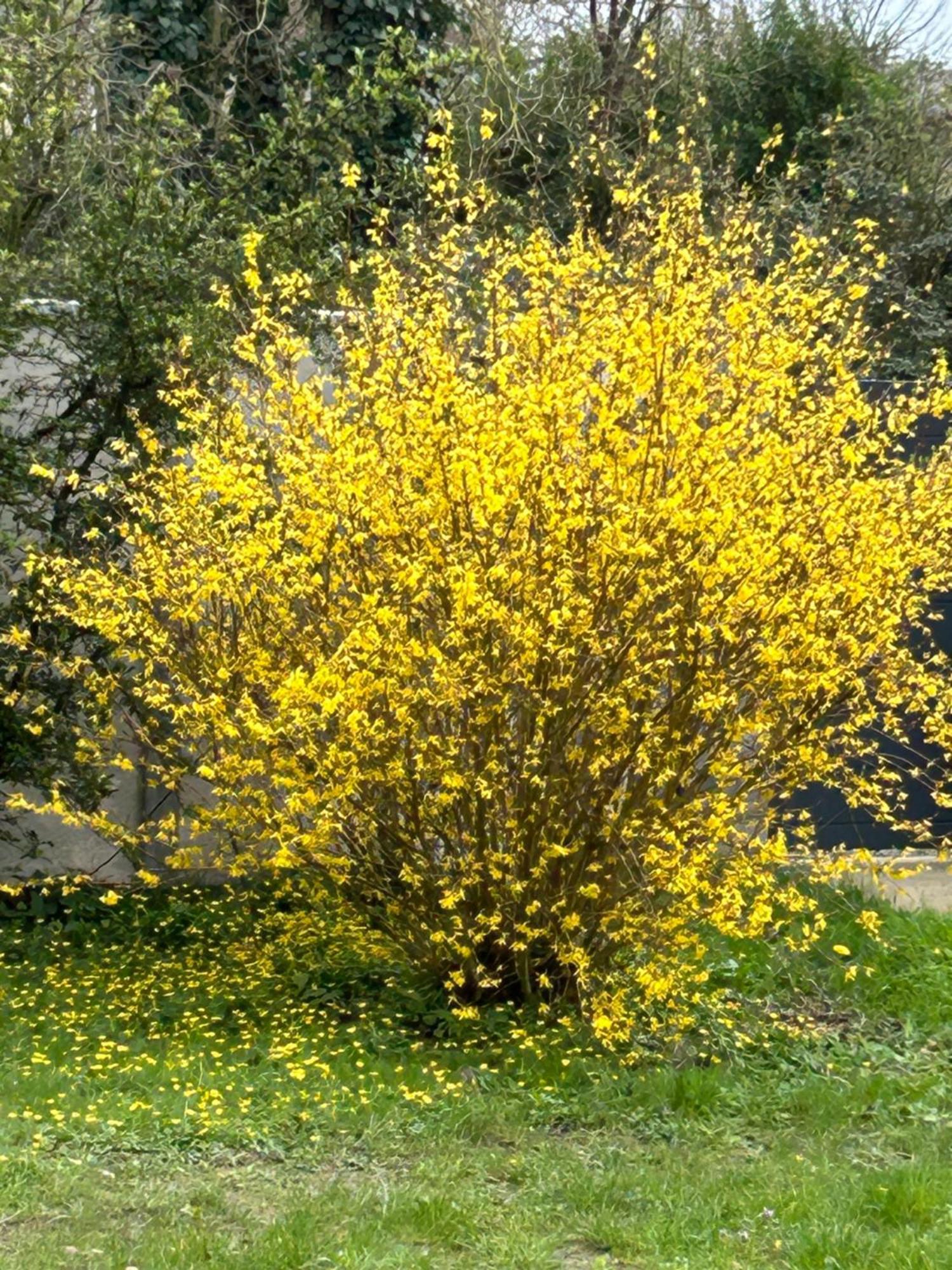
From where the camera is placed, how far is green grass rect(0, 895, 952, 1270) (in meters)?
3.49

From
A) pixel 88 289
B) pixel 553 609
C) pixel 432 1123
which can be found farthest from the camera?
pixel 88 289

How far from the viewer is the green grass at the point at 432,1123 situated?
3.49 meters

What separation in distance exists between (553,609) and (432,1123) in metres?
1.51

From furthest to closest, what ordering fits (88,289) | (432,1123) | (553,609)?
(88,289) → (553,609) → (432,1123)

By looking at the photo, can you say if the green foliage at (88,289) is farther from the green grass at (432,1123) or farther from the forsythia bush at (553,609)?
the green grass at (432,1123)

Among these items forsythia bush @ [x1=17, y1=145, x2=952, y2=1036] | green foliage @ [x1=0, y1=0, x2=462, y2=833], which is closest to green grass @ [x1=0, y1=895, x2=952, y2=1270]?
forsythia bush @ [x1=17, y1=145, x2=952, y2=1036]

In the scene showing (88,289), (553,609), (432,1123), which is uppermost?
(88,289)

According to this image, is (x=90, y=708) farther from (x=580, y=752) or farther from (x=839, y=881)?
(x=839, y=881)

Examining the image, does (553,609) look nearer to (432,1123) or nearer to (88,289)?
(432,1123)

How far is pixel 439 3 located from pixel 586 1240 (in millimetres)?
9094

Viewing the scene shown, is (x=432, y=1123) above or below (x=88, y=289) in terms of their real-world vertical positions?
below

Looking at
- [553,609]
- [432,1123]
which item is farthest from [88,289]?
[432,1123]

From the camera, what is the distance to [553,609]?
4.48 m

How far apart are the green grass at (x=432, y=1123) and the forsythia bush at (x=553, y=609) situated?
326mm
